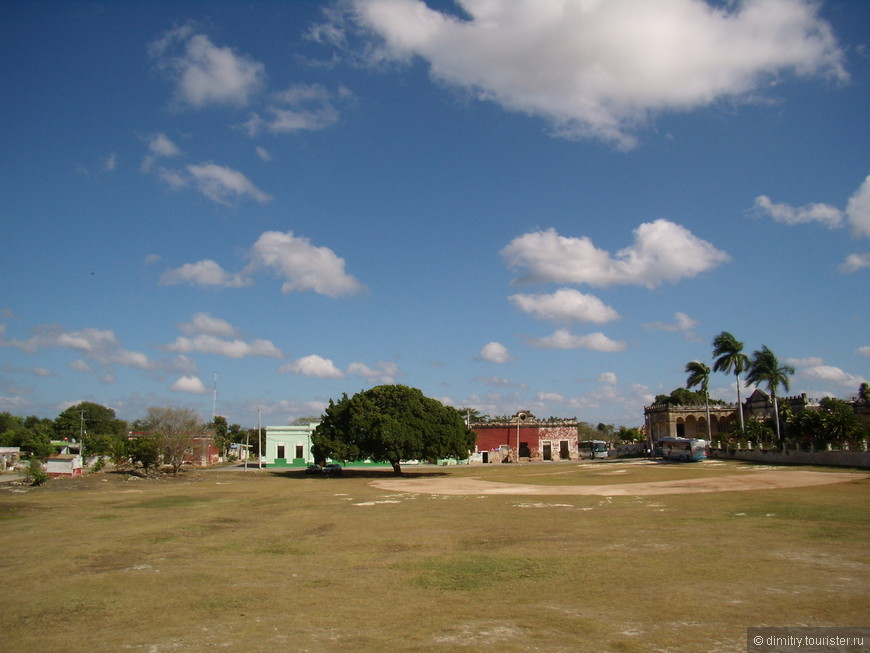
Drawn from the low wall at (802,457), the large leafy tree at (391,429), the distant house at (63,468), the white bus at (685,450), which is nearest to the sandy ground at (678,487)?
the low wall at (802,457)

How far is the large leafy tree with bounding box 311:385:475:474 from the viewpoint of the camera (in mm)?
56125

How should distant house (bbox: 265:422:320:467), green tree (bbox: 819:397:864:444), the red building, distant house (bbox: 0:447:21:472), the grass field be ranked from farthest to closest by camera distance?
the red building, distant house (bbox: 265:422:320:467), distant house (bbox: 0:447:21:472), green tree (bbox: 819:397:864:444), the grass field

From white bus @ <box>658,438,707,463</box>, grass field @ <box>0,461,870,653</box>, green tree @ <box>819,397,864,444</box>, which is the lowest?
white bus @ <box>658,438,707,463</box>

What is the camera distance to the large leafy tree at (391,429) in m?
56.1

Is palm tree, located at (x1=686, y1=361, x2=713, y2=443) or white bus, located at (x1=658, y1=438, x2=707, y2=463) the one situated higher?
palm tree, located at (x1=686, y1=361, x2=713, y2=443)

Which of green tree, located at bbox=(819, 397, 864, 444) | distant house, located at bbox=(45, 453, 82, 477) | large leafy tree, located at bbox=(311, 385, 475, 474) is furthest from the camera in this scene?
distant house, located at bbox=(45, 453, 82, 477)

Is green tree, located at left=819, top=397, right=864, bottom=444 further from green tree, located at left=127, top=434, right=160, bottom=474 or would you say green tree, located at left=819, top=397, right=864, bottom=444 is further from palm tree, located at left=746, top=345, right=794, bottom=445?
green tree, located at left=127, top=434, right=160, bottom=474

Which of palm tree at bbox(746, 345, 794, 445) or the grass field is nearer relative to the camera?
the grass field

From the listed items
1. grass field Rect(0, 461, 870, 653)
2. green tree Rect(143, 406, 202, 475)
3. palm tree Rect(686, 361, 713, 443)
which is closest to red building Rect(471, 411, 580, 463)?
palm tree Rect(686, 361, 713, 443)

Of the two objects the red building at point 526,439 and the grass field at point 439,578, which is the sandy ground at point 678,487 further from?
the red building at point 526,439

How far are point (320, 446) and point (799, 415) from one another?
45.2m

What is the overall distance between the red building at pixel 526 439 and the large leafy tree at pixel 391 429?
33035 mm

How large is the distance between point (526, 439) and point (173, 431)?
170ft

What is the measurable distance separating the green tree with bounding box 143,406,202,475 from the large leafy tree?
14195 mm
